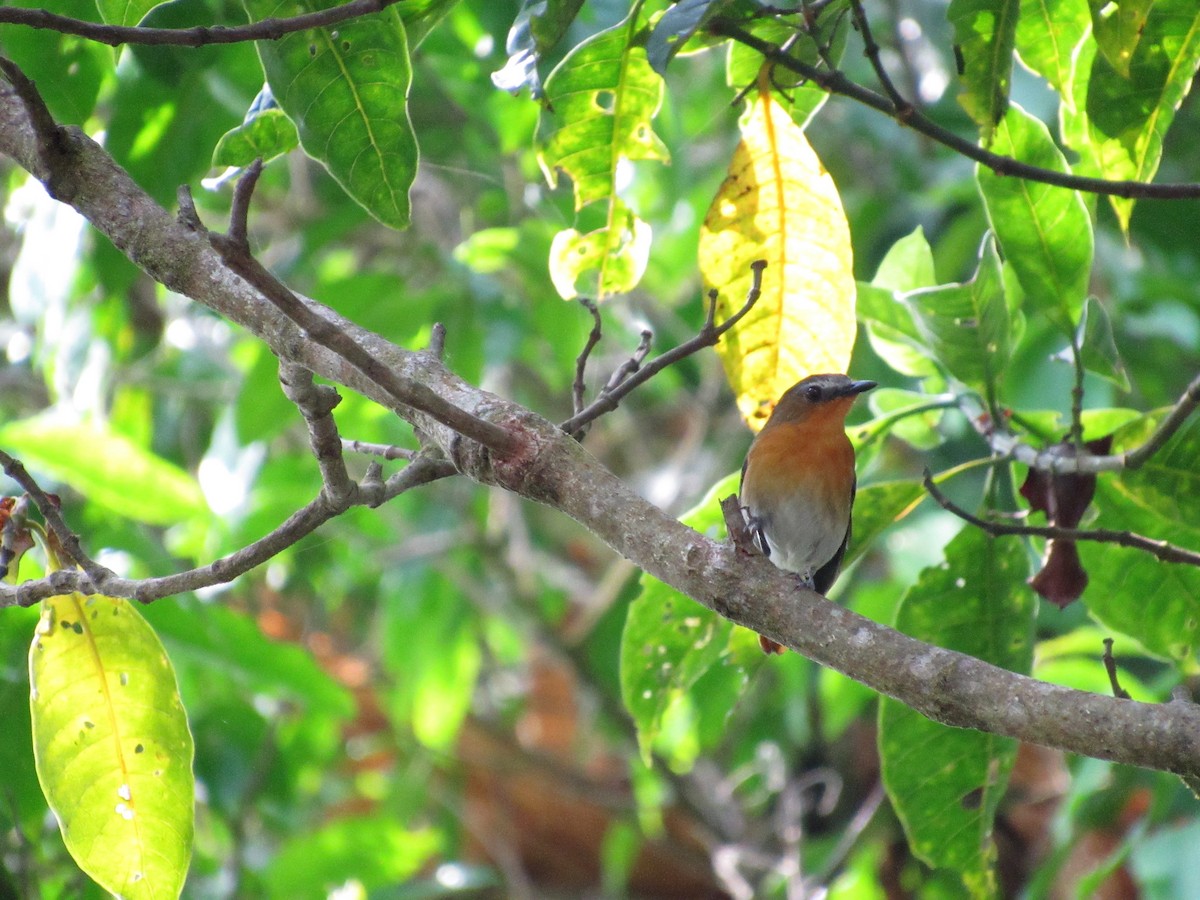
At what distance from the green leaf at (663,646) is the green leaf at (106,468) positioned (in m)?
1.46

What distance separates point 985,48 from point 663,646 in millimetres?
1122

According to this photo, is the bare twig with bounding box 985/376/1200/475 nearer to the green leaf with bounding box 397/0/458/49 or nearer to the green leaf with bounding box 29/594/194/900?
the green leaf with bounding box 397/0/458/49

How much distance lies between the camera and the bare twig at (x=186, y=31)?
1452 mm

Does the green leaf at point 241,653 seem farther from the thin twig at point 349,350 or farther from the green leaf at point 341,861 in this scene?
the thin twig at point 349,350

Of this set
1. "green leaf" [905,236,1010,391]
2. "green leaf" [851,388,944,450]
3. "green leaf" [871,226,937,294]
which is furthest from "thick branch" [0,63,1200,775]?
"green leaf" [871,226,937,294]

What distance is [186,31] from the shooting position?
1.51 metres

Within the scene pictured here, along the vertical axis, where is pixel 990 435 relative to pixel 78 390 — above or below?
above

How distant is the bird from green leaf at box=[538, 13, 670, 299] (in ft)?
2.75

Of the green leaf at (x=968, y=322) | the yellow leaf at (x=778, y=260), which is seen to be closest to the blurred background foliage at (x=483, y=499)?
the green leaf at (x=968, y=322)

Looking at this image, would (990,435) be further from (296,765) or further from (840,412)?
(296,765)

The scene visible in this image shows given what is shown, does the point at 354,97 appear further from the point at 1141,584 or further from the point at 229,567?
the point at 1141,584

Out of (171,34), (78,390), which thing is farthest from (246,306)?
(78,390)

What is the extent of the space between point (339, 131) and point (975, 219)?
9.87ft

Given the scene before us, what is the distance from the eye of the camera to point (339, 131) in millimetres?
1752
